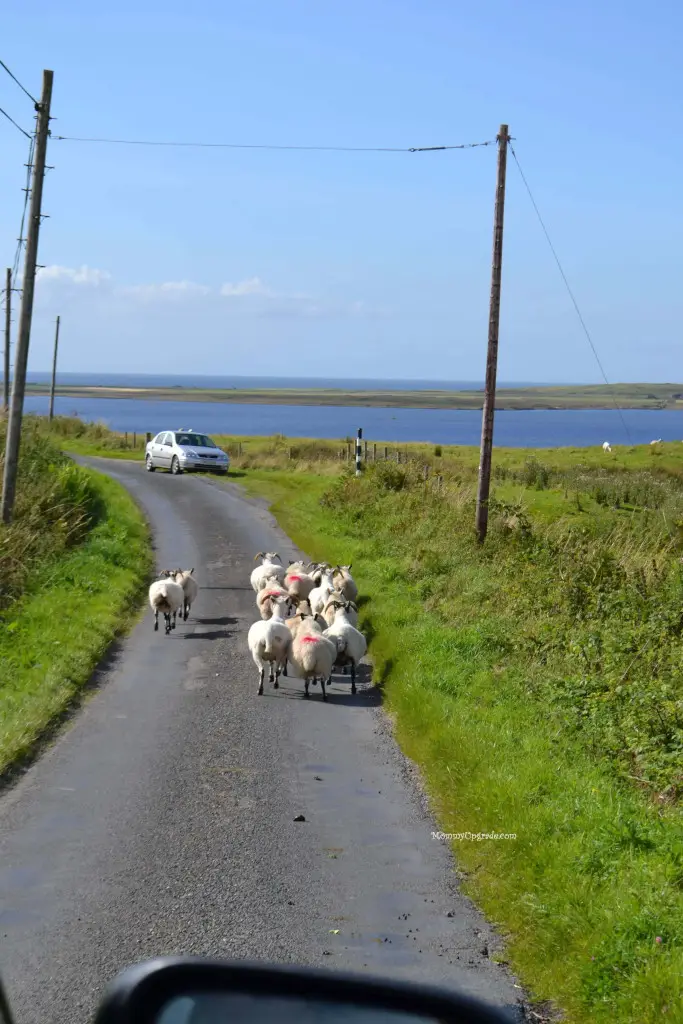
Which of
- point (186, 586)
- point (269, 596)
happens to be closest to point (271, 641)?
point (269, 596)

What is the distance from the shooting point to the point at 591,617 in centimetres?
1545

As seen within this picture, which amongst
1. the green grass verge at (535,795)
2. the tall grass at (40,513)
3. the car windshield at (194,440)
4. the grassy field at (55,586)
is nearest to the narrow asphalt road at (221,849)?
the green grass verge at (535,795)

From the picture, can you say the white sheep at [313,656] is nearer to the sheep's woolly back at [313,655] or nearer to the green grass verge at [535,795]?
the sheep's woolly back at [313,655]

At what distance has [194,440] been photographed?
1902 inches

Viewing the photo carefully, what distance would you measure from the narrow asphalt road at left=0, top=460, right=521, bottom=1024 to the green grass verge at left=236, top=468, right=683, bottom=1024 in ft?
1.05

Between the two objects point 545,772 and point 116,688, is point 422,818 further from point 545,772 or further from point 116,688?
point 116,688

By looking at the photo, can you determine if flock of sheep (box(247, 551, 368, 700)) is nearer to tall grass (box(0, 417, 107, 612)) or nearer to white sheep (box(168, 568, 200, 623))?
white sheep (box(168, 568, 200, 623))

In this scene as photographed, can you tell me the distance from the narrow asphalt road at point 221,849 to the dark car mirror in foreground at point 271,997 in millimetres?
4229

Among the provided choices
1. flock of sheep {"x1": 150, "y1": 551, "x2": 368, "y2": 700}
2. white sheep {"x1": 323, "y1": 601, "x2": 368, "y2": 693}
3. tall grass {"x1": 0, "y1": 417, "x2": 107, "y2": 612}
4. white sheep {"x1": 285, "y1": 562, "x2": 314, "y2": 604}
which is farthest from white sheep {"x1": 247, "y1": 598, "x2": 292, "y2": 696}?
tall grass {"x1": 0, "y1": 417, "x2": 107, "y2": 612}

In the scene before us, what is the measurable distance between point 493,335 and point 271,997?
69.2 ft

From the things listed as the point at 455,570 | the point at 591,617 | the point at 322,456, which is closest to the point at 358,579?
the point at 455,570

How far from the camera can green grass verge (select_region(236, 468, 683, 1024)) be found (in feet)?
21.4

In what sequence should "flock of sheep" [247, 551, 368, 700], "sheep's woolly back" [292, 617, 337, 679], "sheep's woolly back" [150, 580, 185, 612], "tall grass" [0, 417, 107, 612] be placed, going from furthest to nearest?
"tall grass" [0, 417, 107, 612], "sheep's woolly back" [150, 580, 185, 612], "flock of sheep" [247, 551, 368, 700], "sheep's woolly back" [292, 617, 337, 679]

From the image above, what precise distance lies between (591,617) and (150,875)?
8.64m
